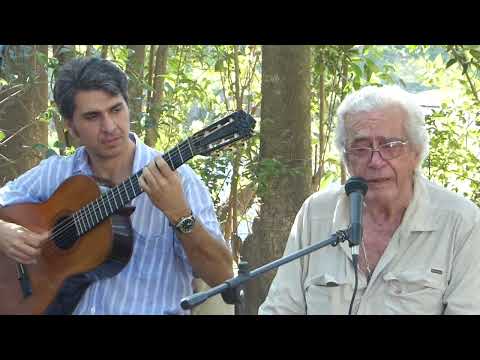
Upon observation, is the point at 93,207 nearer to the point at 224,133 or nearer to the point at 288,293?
the point at 224,133

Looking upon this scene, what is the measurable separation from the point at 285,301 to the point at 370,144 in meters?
0.70

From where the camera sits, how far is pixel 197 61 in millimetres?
6895

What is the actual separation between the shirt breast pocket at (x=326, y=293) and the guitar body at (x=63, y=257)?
0.79m

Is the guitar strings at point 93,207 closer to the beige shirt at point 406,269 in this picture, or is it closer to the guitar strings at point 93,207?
the guitar strings at point 93,207

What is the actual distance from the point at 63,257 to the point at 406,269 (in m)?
1.54

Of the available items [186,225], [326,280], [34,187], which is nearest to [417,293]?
A: [326,280]

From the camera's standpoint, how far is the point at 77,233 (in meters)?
3.83

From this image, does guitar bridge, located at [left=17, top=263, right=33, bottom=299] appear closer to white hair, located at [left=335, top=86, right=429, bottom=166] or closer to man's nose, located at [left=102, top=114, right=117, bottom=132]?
man's nose, located at [left=102, top=114, right=117, bottom=132]

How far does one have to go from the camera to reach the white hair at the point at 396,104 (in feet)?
11.0

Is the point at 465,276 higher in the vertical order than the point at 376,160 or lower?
lower

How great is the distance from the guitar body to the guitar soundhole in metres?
0.01
